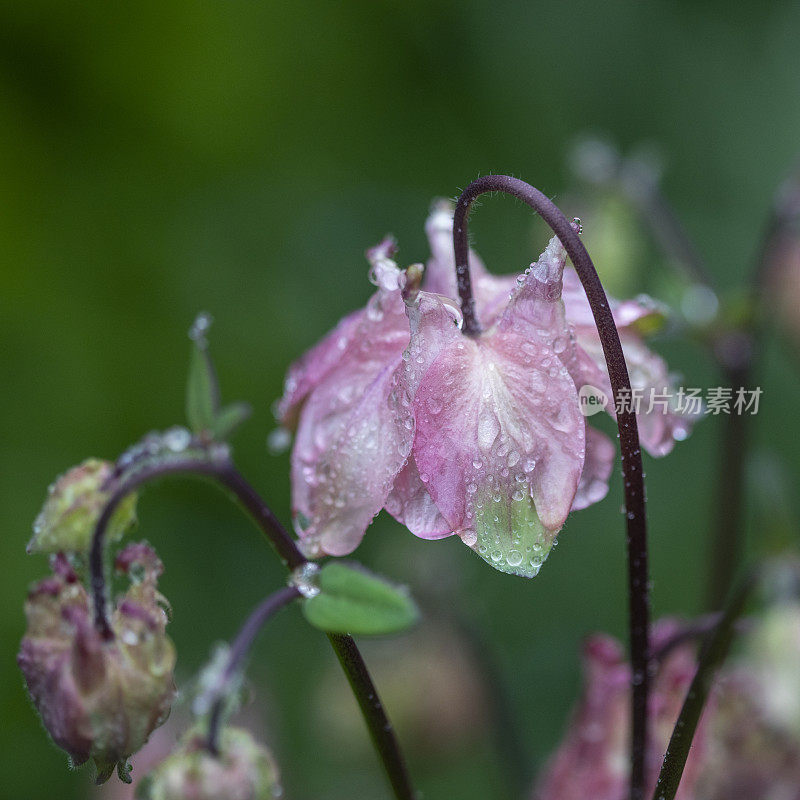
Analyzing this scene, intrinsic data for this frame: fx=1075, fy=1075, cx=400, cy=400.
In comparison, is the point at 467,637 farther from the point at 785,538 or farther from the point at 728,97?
the point at 728,97

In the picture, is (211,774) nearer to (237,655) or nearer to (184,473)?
(237,655)

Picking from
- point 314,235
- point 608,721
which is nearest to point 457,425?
point 608,721

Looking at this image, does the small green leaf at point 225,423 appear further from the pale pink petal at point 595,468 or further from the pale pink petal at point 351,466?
the pale pink petal at point 595,468

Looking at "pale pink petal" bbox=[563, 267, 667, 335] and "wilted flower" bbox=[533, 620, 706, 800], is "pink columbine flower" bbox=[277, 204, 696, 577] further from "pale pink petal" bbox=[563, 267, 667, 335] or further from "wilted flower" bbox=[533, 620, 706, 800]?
"wilted flower" bbox=[533, 620, 706, 800]

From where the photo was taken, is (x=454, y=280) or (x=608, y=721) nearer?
(x=454, y=280)

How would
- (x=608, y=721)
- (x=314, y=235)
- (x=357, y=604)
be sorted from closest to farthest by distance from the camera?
(x=357, y=604) < (x=608, y=721) < (x=314, y=235)

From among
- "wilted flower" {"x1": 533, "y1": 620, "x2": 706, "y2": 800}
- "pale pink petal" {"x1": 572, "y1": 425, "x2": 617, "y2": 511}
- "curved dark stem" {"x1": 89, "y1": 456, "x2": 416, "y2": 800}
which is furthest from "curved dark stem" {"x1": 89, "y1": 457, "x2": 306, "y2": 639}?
"wilted flower" {"x1": 533, "y1": 620, "x2": 706, "y2": 800}

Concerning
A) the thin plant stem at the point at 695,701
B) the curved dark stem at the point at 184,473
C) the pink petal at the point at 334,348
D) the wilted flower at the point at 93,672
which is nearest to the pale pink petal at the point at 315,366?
the pink petal at the point at 334,348
